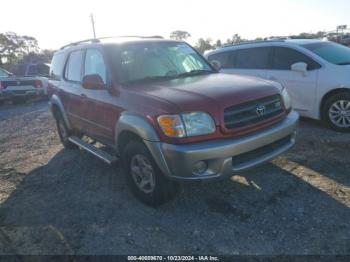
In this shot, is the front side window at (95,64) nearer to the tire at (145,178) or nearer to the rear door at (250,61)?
the tire at (145,178)

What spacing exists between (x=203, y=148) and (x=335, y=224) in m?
1.49

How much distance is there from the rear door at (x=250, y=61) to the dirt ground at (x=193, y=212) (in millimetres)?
2138

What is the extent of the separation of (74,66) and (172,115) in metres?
2.92

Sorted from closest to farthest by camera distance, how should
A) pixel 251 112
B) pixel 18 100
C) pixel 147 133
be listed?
pixel 147 133 < pixel 251 112 < pixel 18 100

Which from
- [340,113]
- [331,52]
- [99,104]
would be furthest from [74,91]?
[331,52]

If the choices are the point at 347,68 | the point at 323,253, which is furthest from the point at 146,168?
the point at 347,68

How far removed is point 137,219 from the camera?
352cm

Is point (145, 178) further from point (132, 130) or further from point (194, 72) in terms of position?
point (194, 72)

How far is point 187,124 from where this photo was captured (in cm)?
307

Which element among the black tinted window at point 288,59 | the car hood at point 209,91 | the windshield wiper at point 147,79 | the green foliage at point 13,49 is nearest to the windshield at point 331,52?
the black tinted window at point 288,59

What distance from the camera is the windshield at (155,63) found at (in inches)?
158

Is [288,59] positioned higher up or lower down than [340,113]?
higher up

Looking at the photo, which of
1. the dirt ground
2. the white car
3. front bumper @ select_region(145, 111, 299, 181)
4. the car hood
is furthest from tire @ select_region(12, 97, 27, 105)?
front bumper @ select_region(145, 111, 299, 181)

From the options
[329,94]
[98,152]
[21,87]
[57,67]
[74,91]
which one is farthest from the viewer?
[21,87]
